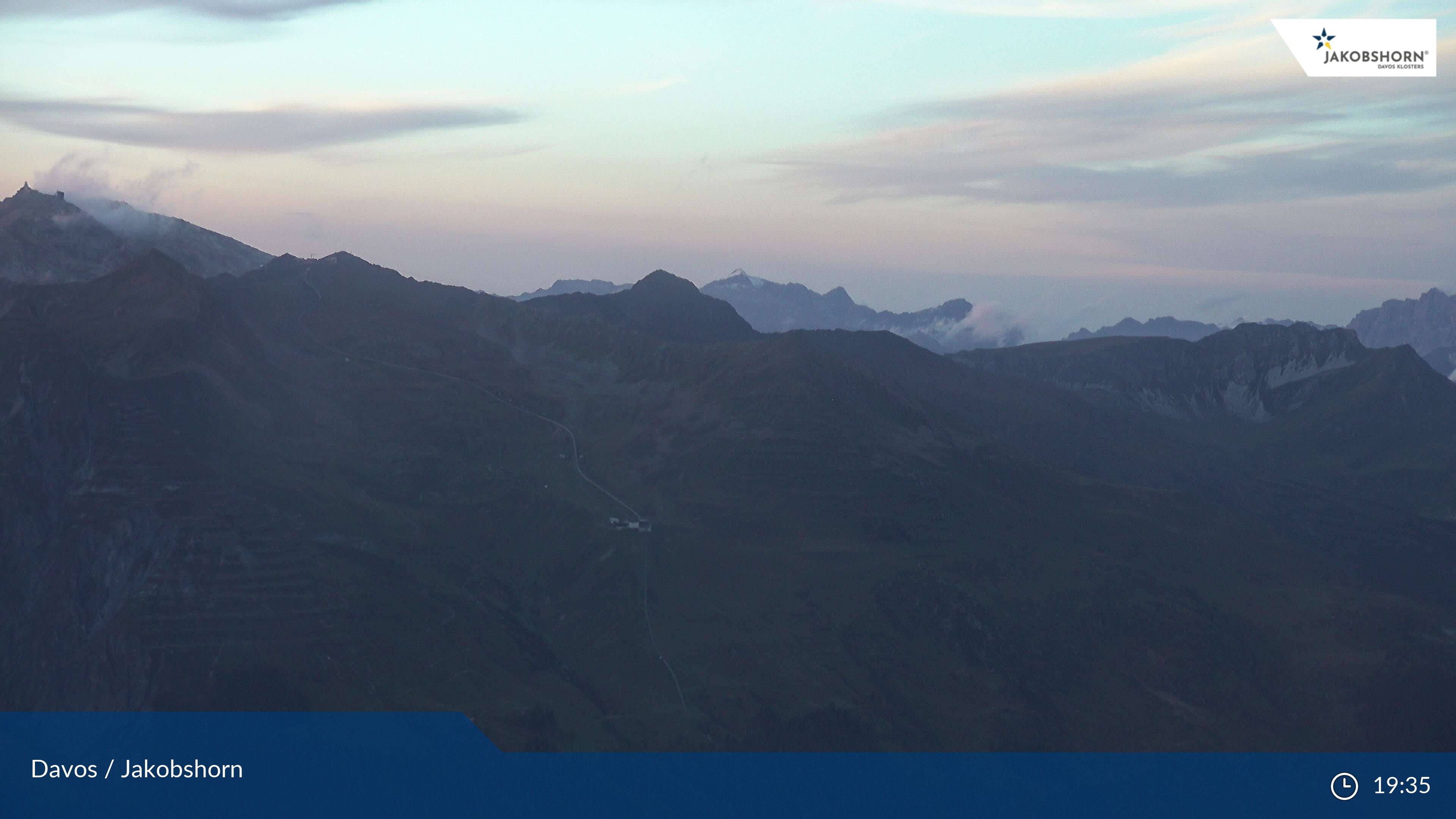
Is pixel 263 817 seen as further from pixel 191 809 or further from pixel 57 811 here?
pixel 57 811

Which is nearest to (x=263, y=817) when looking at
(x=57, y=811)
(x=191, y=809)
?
(x=191, y=809)
